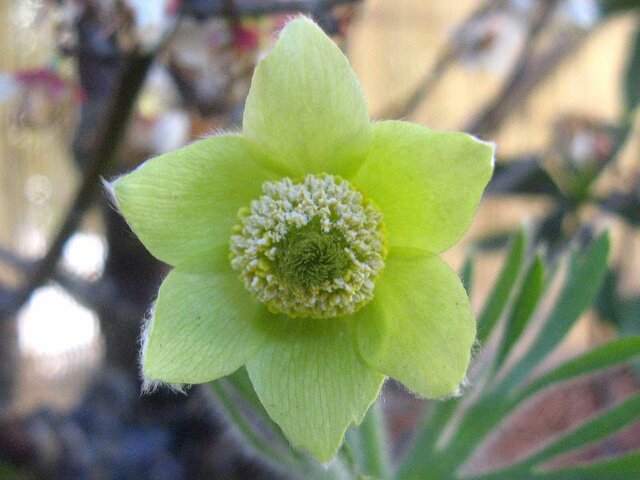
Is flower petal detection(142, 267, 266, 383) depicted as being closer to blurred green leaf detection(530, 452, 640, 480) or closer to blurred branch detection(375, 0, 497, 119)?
blurred green leaf detection(530, 452, 640, 480)

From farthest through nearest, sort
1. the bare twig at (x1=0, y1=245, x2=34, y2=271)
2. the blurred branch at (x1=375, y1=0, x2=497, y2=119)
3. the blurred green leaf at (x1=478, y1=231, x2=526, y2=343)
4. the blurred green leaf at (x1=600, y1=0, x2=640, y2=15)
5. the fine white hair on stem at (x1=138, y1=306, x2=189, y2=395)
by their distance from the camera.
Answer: the blurred green leaf at (x1=600, y1=0, x2=640, y2=15)
the blurred branch at (x1=375, y1=0, x2=497, y2=119)
the bare twig at (x1=0, y1=245, x2=34, y2=271)
the blurred green leaf at (x1=478, y1=231, x2=526, y2=343)
the fine white hair on stem at (x1=138, y1=306, x2=189, y2=395)

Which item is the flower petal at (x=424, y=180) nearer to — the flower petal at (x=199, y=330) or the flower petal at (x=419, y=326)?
the flower petal at (x=419, y=326)

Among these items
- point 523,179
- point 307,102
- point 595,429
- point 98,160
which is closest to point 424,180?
point 307,102

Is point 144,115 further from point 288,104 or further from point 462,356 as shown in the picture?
point 462,356

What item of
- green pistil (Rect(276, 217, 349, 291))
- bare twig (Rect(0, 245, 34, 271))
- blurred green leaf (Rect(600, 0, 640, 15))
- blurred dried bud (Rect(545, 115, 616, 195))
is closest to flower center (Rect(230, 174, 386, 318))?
green pistil (Rect(276, 217, 349, 291))

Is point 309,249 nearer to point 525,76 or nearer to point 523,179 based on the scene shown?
point 523,179

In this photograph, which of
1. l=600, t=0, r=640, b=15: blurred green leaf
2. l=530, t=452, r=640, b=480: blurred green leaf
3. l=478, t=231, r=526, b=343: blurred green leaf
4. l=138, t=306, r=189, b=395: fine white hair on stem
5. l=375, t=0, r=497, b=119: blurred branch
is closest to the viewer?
l=138, t=306, r=189, b=395: fine white hair on stem
